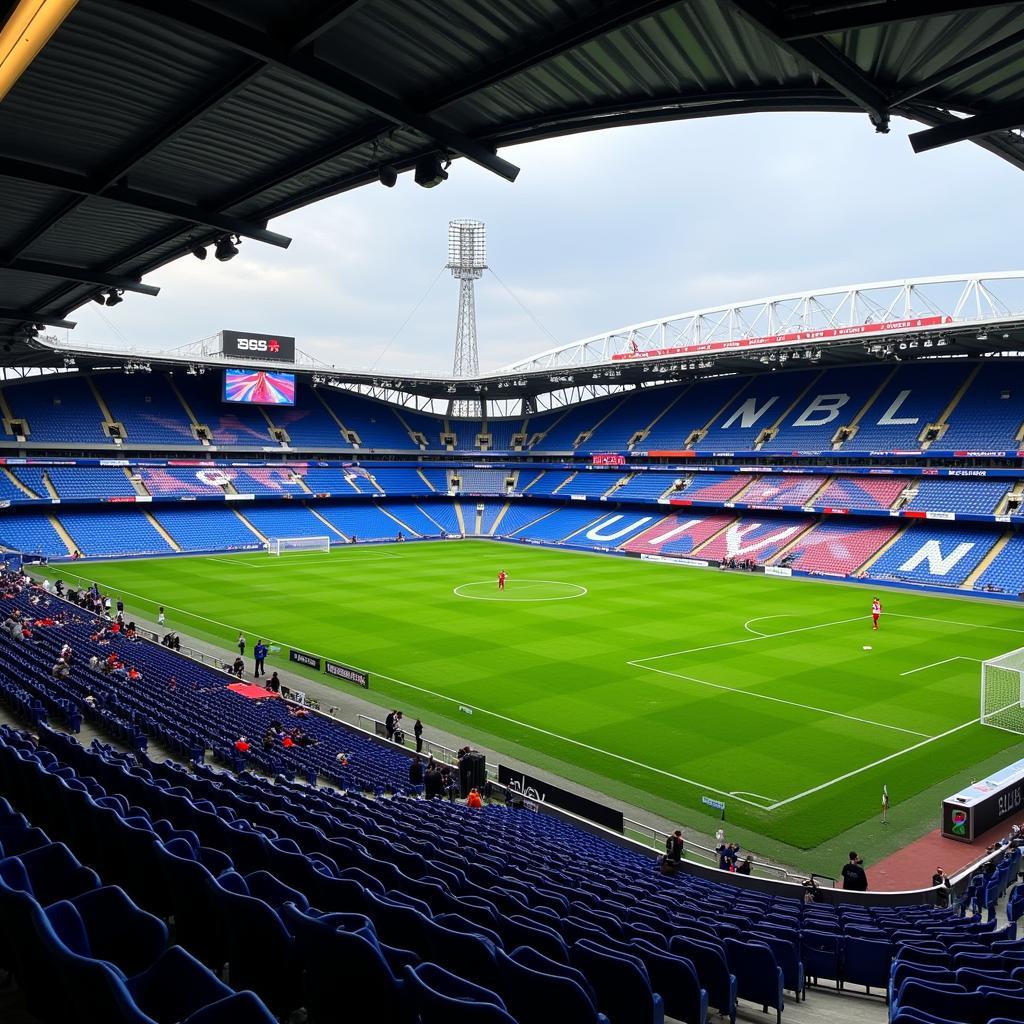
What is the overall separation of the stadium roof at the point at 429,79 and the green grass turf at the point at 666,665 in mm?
14378

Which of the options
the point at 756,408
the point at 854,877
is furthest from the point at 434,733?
the point at 756,408

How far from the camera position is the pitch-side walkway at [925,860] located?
1559 centimetres

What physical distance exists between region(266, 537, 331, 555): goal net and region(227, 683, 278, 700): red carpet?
124 feet

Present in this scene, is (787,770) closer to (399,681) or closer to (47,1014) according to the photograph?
(399,681)

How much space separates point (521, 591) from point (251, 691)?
2353 centimetres

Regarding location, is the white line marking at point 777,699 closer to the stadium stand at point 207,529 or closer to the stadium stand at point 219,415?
the stadium stand at point 207,529

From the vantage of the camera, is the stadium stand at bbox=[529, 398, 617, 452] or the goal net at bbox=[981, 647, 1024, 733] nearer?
the goal net at bbox=[981, 647, 1024, 733]

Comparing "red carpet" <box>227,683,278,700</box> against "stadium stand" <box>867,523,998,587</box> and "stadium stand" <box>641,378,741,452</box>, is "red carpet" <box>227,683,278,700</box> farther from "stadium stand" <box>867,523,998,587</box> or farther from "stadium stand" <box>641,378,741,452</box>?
"stadium stand" <box>641,378,741,452</box>

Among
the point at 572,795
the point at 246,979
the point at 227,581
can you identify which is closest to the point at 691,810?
the point at 572,795

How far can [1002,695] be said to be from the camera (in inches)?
1011

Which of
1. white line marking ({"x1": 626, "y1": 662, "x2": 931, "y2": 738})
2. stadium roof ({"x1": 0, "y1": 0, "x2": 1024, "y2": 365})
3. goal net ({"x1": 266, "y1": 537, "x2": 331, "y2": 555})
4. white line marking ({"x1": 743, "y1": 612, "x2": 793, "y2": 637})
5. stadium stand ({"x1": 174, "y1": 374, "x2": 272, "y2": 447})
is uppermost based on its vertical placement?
stadium stand ({"x1": 174, "y1": 374, "x2": 272, "y2": 447})

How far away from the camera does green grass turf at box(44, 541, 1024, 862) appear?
20.6 meters

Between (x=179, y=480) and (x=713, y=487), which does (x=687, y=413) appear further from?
(x=179, y=480)

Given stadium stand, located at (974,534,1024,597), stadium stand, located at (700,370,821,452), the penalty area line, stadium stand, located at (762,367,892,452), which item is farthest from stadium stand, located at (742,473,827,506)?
the penalty area line
